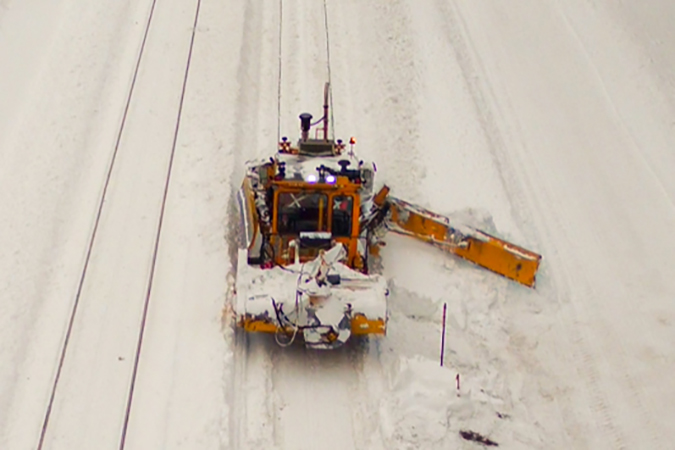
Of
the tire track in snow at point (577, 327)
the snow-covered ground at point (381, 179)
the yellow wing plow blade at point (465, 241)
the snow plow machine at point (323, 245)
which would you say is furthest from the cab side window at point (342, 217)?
the tire track in snow at point (577, 327)

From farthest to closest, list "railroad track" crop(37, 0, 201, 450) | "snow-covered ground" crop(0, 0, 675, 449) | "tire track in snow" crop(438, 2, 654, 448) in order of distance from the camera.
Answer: "tire track in snow" crop(438, 2, 654, 448)
"snow-covered ground" crop(0, 0, 675, 449)
"railroad track" crop(37, 0, 201, 450)

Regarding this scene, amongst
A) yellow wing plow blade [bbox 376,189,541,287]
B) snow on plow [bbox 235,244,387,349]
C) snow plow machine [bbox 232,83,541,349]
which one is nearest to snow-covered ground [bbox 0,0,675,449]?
yellow wing plow blade [bbox 376,189,541,287]

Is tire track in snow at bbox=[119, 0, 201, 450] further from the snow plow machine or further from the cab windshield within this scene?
the cab windshield

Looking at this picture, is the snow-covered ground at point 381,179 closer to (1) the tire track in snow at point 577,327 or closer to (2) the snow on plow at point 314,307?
(1) the tire track in snow at point 577,327

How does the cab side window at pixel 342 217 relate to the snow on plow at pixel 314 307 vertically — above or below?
above

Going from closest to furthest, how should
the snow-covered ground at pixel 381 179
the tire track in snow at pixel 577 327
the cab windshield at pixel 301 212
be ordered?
the snow-covered ground at pixel 381 179 < the tire track in snow at pixel 577 327 < the cab windshield at pixel 301 212

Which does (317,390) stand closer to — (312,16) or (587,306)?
(587,306)

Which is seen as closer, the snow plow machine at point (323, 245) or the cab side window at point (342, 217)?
the snow plow machine at point (323, 245)
